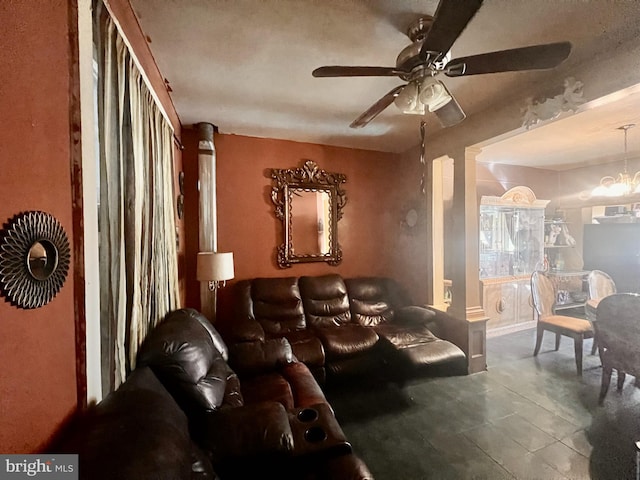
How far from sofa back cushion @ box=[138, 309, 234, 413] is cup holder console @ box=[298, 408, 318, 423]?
47 centimetres

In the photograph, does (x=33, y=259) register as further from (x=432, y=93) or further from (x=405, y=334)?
(x=405, y=334)

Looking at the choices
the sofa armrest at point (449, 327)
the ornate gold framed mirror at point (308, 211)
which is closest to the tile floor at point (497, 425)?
the sofa armrest at point (449, 327)

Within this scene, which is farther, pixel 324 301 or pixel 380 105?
pixel 324 301

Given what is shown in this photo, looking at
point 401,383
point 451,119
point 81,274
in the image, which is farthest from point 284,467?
point 451,119

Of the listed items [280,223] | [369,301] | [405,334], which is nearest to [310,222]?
[280,223]

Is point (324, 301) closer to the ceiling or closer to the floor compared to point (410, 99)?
closer to the floor

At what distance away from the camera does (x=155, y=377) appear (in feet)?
4.58

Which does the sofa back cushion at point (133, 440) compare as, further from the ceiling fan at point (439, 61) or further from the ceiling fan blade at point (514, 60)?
the ceiling fan blade at point (514, 60)

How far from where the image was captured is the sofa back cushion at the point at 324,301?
333 centimetres

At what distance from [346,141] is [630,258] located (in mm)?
5303

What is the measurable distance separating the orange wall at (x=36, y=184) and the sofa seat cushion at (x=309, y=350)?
186 cm

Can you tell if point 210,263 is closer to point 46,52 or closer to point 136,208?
point 136,208

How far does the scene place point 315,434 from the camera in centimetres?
137

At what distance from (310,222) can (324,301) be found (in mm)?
1036
